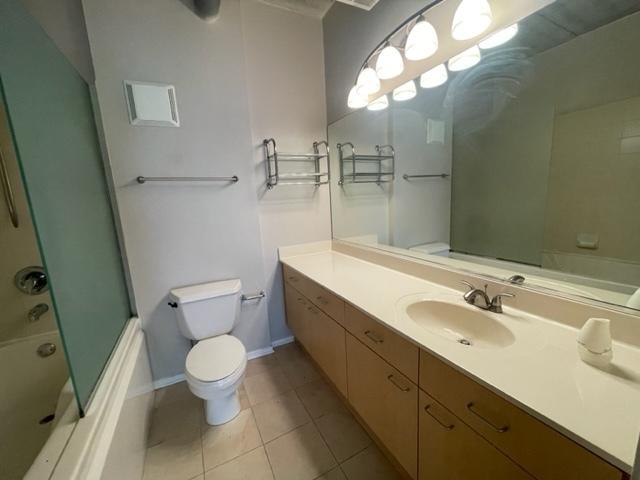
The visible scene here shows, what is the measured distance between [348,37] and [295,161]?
93 centimetres

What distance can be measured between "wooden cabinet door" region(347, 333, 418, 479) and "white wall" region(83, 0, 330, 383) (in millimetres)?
1073

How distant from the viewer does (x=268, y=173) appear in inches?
78.7

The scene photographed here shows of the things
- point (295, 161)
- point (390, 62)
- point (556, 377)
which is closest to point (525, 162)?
point (390, 62)

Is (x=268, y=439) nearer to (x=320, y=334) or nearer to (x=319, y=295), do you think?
(x=320, y=334)

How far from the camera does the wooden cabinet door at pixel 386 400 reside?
0.99 m

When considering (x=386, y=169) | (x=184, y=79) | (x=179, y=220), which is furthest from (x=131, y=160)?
(x=386, y=169)

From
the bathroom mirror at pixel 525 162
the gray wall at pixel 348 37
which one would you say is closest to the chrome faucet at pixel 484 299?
the bathroom mirror at pixel 525 162

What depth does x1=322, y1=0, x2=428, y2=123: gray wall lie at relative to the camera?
1466 mm

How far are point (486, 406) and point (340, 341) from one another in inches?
32.0

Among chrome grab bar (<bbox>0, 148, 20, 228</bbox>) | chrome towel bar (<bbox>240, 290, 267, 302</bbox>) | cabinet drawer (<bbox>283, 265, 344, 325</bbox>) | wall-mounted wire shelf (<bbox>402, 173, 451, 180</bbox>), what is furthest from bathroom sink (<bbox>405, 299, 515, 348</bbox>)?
chrome grab bar (<bbox>0, 148, 20, 228</bbox>)

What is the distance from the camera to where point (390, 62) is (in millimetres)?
1497

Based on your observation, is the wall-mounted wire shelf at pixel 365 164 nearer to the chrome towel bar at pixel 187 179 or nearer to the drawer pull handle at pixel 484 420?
the chrome towel bar at pixel 187 179

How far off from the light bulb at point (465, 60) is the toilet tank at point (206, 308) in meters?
1.86

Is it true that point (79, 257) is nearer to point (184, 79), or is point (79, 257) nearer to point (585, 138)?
point (184, 79)
